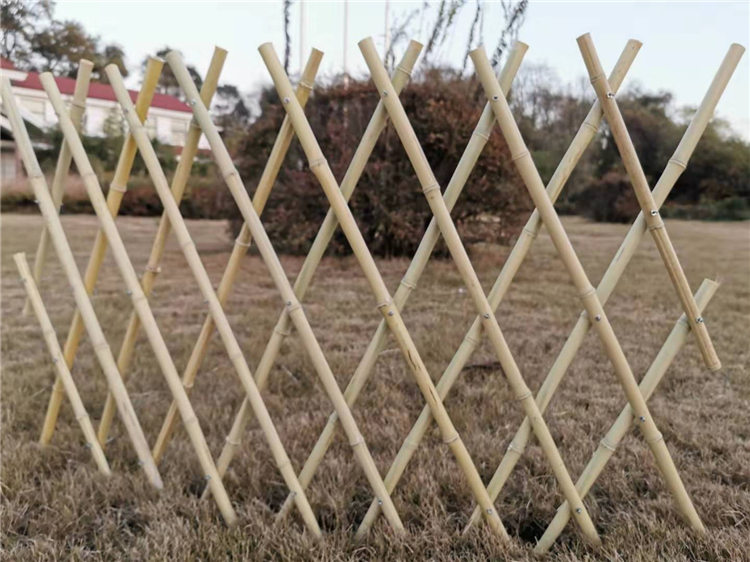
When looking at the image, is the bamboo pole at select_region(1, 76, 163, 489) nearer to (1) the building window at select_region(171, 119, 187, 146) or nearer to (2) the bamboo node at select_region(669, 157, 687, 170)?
(2) the bamboo node at select_region(669, 157, 687, 170)

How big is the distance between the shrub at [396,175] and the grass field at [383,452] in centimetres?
235

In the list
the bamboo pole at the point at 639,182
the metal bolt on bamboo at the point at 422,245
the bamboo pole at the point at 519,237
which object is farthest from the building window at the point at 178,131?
the bamboo pole at the point at 639,182

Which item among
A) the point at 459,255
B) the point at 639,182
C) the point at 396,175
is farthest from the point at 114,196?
the point at 396,175

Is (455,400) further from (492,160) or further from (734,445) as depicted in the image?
(492,160)

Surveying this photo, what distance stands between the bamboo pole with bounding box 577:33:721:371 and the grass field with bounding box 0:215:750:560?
563 millimetres

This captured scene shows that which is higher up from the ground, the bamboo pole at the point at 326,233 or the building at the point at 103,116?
the bamboo pole at the point at 326,233

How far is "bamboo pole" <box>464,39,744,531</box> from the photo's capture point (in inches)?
50.5

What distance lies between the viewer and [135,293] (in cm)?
166

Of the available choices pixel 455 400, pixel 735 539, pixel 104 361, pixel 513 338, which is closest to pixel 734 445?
pixel 735 539

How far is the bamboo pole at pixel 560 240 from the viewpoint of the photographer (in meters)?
1.28

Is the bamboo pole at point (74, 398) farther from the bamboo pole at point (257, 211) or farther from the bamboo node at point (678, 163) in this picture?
the bamboo node at point (678, 163)

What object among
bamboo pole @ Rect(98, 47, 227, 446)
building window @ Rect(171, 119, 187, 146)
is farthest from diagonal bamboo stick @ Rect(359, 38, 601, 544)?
building window @ Rect(171, 119, 187, 146)

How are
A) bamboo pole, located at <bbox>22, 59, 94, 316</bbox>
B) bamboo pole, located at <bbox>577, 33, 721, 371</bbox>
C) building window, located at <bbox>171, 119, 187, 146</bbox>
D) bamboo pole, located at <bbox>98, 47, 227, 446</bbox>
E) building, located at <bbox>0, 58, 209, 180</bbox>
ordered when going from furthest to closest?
building window, located at <bbox>171, 119, 187, 146</bbox>, building, located at <bbox>0, 58, 209, 180</bbox>, bamboo pole, located at <bbox>22, 59, 94, 316</bbox>, bamboo pole, located at <bbox>98, 47, 227, 446</bbox>, bamboo pole, located at <bbox>577, 33, 721, 371</bbox>

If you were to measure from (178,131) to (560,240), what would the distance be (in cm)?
2481
